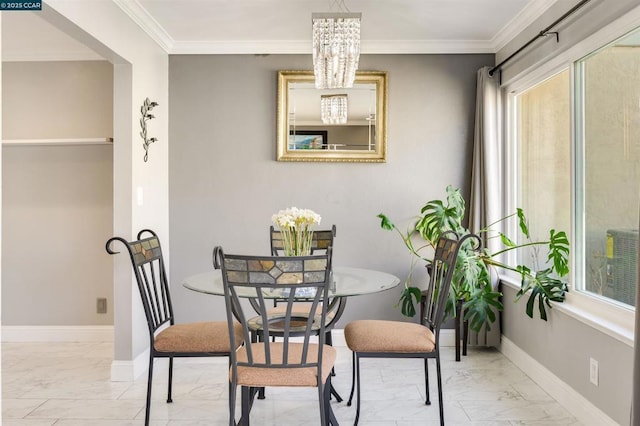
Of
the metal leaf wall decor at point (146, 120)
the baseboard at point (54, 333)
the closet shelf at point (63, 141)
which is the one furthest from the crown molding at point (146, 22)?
the baseboard at point (54, 333)

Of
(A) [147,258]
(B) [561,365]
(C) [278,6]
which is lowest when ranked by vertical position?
(B) [561,365]

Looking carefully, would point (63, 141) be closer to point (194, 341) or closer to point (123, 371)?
point (123, 371)

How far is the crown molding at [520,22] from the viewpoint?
120 inches

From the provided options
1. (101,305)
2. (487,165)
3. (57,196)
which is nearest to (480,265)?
(487,165)

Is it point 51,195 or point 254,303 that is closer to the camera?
point 254,303

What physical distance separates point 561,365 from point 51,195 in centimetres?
401

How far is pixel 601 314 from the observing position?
8.16 ft

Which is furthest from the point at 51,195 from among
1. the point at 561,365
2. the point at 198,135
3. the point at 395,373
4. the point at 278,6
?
the point at 561,365

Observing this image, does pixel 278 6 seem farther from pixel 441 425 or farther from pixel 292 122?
pixel 441 425

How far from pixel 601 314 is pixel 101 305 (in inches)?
144

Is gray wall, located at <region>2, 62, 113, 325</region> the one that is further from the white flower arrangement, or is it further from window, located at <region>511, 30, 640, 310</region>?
window, located at <region>511, 30, 640, 310</region>

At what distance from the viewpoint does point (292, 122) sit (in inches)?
155

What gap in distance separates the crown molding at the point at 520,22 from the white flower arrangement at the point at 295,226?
199 centimetres

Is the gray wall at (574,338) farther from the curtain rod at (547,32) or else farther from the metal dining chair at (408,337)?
the metal dining chair at (408,337)
